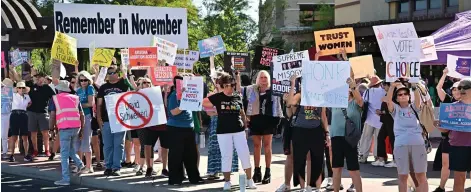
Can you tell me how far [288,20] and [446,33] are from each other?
124 feet

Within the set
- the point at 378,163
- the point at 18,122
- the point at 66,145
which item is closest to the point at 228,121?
the point at 66,145

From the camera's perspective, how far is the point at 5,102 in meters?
14.0

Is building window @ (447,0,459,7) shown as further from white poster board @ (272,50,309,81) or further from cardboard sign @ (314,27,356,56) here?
white poster board @ (272,50,309,81)

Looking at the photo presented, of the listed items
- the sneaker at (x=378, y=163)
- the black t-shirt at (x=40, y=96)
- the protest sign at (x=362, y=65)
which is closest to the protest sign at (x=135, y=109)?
the protest sign at (x=362, y=65)

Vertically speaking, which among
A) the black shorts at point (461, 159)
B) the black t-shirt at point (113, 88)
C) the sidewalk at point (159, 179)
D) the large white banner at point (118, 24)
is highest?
the large white banner at point (118, 24)

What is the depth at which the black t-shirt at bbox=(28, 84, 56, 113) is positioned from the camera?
13477mm

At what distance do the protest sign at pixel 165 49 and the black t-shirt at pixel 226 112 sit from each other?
3.22 meters

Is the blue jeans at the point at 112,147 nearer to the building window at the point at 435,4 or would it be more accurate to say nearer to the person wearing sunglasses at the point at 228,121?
the person wearing sunglasses at the point at 228,121

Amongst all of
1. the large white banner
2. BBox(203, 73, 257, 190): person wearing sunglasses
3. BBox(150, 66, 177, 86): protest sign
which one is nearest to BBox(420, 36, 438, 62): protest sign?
BBox(203, 73, 257, 190): person wearing sunglasses

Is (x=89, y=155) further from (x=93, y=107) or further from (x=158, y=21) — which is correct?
(x=158, y=21)

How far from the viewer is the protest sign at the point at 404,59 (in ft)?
25.9

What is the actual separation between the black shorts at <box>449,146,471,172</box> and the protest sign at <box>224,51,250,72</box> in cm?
465

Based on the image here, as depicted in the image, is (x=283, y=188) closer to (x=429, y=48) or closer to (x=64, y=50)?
(x=429, y=48)

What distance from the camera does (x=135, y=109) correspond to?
10633 millimetres
